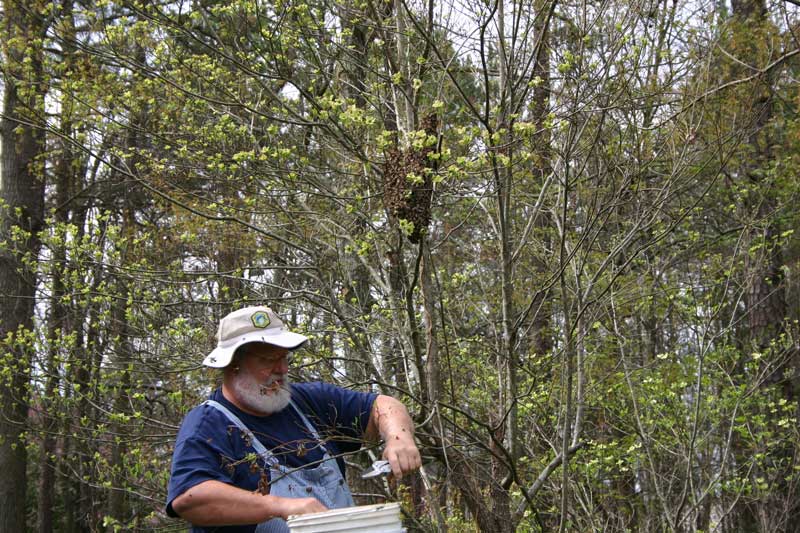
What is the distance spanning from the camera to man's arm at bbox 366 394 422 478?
2843mm

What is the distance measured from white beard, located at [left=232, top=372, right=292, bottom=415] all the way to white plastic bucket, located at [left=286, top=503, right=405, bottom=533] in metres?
0.82

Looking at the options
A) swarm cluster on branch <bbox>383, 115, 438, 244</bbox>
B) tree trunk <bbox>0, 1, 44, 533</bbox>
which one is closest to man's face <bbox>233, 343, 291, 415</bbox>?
swarm cluster on branch <bbox>383, 115, 438, 244</bbox>

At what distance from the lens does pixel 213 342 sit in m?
5.87

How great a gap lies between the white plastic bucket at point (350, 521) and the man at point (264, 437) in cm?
30

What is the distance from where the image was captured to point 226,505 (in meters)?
2.64

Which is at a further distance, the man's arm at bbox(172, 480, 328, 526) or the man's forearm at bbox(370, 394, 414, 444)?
the man's forearm at bbox(370, 394, 414, 444)

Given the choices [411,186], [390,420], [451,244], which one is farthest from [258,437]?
[451,244]

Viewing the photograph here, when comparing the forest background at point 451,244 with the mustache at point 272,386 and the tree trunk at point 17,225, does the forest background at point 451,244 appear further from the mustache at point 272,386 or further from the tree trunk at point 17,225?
the tree trunk at point 17,225

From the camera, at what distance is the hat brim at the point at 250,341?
306 centimetres

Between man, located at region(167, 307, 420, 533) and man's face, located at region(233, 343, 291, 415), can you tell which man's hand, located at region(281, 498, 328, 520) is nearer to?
man, located at region(167, 307, 420, 533)

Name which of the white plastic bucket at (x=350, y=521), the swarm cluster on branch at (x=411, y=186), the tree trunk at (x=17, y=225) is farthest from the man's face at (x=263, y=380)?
the tree trunk at (x=17, y=225)

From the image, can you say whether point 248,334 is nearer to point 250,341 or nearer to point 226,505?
point 250,341

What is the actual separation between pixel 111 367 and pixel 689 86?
182 inches

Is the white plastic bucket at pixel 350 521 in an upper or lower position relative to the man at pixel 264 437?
lower
